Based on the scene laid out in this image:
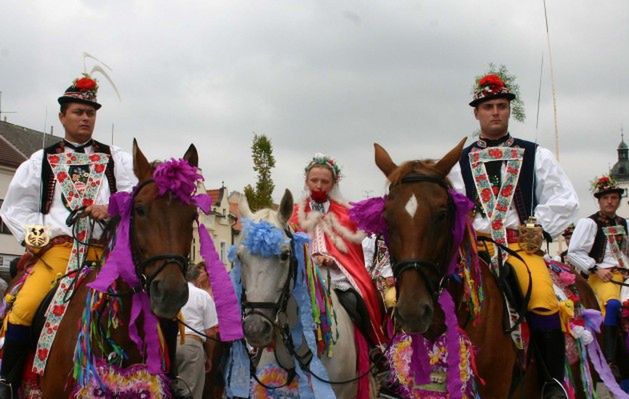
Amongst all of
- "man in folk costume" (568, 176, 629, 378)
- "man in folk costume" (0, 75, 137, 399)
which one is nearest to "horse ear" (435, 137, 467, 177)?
"man in folk costume" (0, 75, 137, 399)

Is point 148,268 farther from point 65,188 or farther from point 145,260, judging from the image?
point 65,188

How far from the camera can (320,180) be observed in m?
8.30

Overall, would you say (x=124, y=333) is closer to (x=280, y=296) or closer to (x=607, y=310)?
(x=280, y=296)

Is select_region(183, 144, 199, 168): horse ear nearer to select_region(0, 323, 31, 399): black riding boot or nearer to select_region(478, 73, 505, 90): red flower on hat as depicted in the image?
select_region(0, 323, 31, 399): black riding boot

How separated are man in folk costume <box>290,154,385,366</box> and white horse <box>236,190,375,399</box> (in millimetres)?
385

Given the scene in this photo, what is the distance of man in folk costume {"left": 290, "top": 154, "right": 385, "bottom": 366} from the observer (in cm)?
750

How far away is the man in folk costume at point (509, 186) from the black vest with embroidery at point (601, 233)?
624cm

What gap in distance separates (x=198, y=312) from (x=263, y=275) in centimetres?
339

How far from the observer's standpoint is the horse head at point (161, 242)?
16.6 ft

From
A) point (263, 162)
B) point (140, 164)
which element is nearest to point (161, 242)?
point (140, 164)

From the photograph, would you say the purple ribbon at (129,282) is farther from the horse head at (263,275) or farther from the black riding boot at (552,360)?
the black riding boot at (552,360)

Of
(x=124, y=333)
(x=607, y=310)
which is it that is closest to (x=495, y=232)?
(x=124, y=333)

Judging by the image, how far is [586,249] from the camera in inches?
496

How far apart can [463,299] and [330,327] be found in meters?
1.57
